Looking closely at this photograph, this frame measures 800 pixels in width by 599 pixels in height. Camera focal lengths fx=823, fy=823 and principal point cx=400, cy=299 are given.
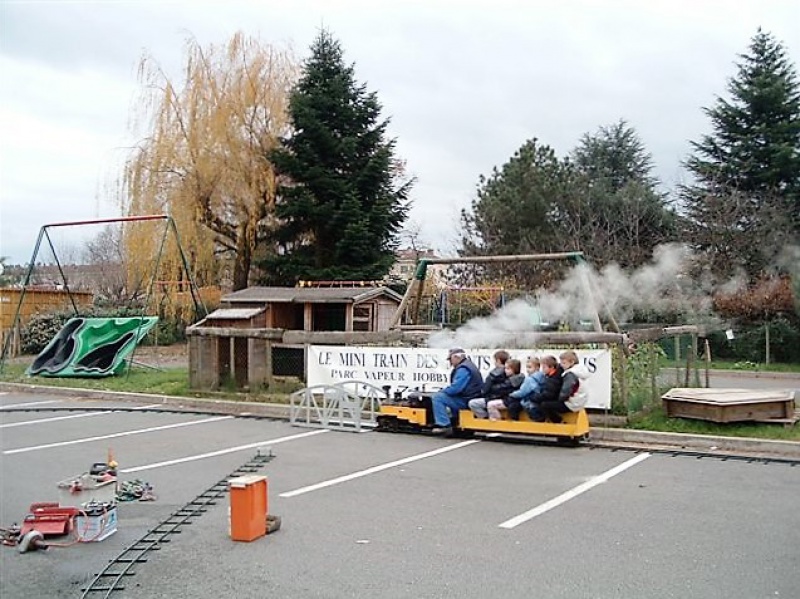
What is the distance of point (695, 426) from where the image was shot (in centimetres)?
1236

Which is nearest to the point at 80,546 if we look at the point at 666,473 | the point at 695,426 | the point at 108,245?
the point at 666,473

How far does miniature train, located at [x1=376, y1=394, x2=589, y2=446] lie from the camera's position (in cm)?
1181

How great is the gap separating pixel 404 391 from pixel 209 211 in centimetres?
1610

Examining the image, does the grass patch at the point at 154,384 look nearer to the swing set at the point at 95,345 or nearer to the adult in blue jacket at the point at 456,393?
the swing set at the point at 95,345

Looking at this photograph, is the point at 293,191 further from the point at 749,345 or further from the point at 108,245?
the point at 108,245

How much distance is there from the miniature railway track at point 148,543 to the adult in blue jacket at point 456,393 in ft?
13.3

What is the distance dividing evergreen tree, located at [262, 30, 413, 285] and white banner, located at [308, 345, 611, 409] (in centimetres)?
1200

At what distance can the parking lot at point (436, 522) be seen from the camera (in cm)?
585

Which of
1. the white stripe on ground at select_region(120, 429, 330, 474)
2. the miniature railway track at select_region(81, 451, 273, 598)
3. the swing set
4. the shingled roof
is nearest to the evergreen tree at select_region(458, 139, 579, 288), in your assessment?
the shingled roof

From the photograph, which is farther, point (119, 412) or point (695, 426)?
point (119, 412)

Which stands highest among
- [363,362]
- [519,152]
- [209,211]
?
[519,152]

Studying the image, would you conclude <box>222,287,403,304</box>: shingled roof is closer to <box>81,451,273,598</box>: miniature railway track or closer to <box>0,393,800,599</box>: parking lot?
<box>0,393,800,599</box>: parking lot

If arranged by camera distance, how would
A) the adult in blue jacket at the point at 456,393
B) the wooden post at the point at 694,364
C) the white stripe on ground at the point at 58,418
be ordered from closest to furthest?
the adult in blue jacket at the point at 456,393 < the white stripe on ground at the point at 58,418 < the wooden post at the point at 694,364

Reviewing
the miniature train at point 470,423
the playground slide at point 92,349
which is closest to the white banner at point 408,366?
the miniature train at point 470,423
